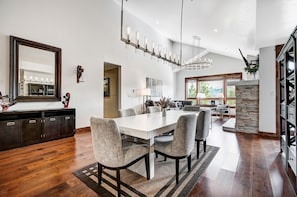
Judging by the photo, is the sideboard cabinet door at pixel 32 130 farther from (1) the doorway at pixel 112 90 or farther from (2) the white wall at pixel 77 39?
(1) the doorway at pixel 112 90

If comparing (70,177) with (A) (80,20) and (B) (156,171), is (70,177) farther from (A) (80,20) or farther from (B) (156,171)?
(A) (80,20)

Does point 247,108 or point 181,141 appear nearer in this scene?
point 181,141

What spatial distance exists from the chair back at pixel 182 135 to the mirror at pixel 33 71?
3.49m

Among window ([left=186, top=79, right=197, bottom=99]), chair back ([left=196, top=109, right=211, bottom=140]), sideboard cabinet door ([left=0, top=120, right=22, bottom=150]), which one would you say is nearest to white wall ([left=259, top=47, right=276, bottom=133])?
chair back ([left=196, top=109, right=211, bottom=140])

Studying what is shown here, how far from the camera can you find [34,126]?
328cm

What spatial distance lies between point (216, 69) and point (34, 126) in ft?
28.7

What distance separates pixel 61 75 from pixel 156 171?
3536mm

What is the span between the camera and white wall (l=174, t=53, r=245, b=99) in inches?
319

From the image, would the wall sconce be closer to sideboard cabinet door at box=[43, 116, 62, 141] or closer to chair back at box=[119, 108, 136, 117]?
sideboard cabinet door at box=[43, 116, 62, 141]

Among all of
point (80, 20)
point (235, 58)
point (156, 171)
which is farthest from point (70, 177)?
point (235, 58)

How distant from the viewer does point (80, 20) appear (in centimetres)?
443

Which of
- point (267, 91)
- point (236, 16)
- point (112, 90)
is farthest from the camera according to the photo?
point (112, 90)

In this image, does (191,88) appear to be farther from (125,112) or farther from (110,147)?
(110,147)

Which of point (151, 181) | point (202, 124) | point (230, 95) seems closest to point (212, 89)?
point (230, 95)
